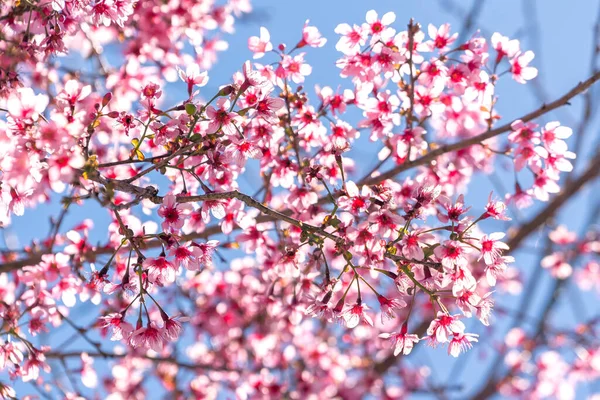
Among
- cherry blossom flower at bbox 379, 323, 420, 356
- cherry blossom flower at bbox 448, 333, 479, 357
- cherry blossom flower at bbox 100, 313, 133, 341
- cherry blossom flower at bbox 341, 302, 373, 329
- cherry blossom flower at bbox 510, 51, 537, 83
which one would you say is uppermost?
cherry blossom flower at bbox 510, 51, 537, 83

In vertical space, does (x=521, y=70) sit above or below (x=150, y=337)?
above

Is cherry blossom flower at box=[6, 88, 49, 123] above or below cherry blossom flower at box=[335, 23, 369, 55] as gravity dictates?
below

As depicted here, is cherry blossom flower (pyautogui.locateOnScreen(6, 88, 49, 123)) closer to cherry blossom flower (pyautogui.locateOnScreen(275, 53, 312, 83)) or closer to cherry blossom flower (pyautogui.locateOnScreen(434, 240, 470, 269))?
cherry blossom flower (pyautogui.locateOnScreen(275, 53, 312, 83))

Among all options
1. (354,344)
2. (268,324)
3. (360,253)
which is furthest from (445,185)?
(354,344)

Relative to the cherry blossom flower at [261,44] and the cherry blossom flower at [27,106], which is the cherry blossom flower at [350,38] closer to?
the cherry blossom flower at [261,44]

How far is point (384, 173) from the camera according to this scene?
144 inches

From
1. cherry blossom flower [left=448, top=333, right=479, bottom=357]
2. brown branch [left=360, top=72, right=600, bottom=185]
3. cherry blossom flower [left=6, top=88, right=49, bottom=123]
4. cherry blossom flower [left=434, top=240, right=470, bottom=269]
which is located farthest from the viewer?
brown branch [left=360, top=72, right=600, bottom=185]

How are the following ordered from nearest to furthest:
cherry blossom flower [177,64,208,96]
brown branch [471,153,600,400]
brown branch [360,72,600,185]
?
cherry blossom flower [177,64,208,96] → brown branch [360,72,600,185] → brown branch [471,153,600,400]

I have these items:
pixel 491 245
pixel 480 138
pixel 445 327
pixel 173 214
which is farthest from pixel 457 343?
pixel 173 214

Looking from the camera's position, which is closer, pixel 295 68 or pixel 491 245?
pixel 491 245

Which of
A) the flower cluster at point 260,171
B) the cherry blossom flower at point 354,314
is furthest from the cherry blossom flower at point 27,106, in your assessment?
the cherry blossom flower at point 354,314

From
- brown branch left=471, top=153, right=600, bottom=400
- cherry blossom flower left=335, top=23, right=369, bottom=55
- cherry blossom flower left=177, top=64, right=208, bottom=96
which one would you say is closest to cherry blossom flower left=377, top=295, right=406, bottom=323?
cherry blossom flower left=177, top=64, right=208, bottom=96

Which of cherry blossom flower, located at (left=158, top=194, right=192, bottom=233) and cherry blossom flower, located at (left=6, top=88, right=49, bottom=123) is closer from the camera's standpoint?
cherry blossom flower, located at (left=6, top=88, right=49, bottom=123)

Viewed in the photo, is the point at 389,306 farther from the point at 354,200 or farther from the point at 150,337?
the point at 150,337
